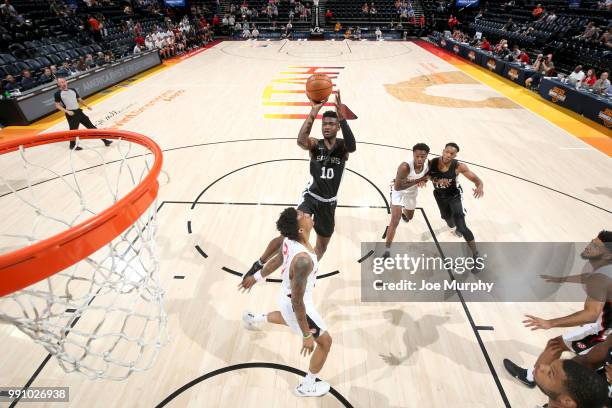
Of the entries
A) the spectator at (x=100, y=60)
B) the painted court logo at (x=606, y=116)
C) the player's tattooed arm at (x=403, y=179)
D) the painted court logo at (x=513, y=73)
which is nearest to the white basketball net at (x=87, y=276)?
the player's tattooed arm at (x=403, y=179)

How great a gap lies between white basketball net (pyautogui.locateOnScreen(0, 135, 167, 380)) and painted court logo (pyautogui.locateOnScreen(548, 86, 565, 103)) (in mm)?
11843

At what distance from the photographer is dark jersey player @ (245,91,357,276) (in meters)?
3.62

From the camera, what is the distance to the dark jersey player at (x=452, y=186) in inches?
168

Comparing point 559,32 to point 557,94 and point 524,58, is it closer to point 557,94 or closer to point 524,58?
point 524,58

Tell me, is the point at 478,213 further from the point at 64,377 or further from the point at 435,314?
the point at 64,377

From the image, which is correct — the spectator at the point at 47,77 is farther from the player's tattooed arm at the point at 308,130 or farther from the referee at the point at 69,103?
the player's tattooed arm at the point at 308,130

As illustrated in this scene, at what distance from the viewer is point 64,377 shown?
10.7 feet

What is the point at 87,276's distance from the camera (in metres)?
4.37

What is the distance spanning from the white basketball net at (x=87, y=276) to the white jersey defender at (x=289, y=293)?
1075mm

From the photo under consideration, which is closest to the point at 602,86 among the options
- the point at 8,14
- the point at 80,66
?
the point at 80,66

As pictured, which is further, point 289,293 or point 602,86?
point 602,86

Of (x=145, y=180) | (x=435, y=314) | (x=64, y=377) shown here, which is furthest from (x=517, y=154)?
(x=64, y=377)

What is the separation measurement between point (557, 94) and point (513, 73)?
293cm

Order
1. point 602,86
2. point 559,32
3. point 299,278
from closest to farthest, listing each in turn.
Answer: point 299,278 → point 602,86 → point 559,32
